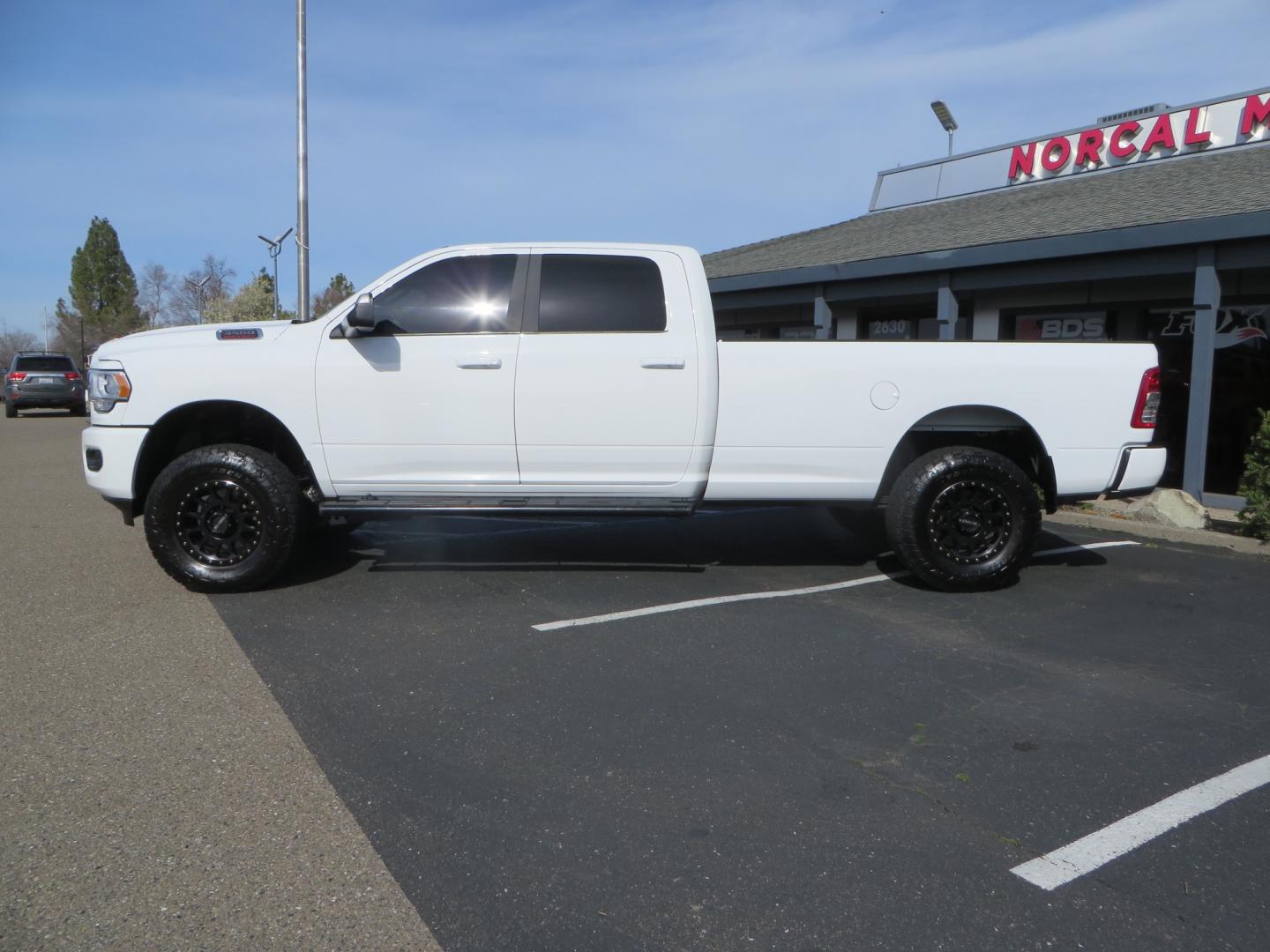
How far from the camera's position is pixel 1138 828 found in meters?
3.09

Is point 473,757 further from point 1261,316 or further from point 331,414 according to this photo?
point 1261,316

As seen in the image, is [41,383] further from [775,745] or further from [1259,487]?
[775,745]

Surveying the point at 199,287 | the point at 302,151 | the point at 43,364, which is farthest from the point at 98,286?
the point at 302,151

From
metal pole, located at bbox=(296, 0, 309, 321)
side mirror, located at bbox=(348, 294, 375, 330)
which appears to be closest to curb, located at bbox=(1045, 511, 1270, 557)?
side mirror, located at bbox=(348, 294, 375, 330)

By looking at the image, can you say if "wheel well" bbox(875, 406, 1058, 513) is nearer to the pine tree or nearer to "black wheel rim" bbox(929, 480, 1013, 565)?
"black wheel rim" bbox(929, 480, 1013, 565)

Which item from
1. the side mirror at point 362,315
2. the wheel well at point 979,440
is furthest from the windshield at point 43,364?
the wheel well at point 979,440

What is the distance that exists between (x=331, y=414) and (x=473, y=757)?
294 cm

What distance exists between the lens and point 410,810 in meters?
3.16

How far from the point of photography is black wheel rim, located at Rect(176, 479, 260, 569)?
580cm

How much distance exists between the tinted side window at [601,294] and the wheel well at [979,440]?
1.74 metres

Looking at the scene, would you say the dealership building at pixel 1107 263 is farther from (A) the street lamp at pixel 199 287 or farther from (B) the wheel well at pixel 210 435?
(A) the street lamp at pixel 199 287

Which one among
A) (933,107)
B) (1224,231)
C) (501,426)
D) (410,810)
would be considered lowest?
(410,810)

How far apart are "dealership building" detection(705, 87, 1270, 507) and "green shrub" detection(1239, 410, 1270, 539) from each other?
157 cm

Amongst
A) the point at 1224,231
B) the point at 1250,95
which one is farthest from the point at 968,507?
the point at 1250,95
